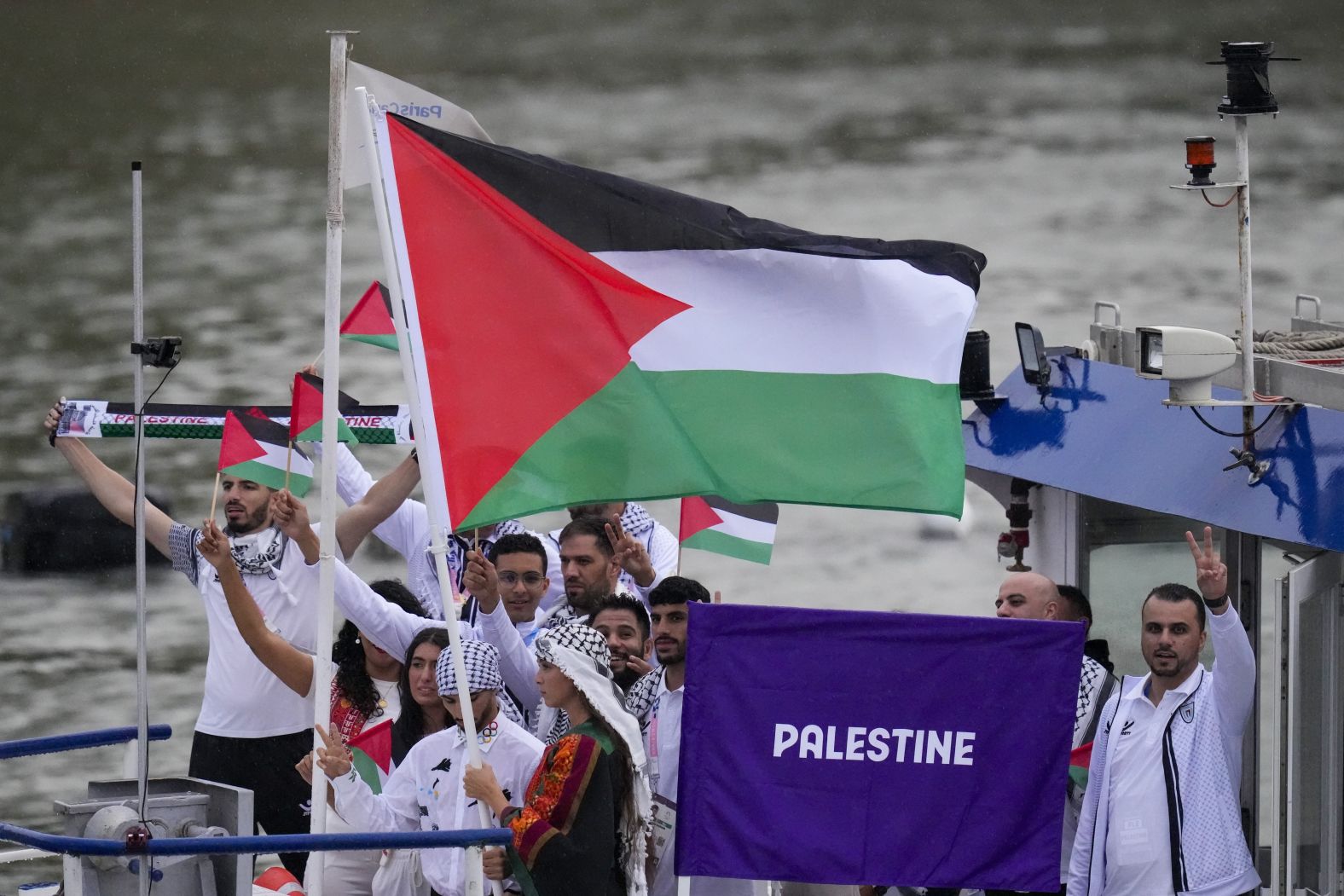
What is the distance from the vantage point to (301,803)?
7.10m

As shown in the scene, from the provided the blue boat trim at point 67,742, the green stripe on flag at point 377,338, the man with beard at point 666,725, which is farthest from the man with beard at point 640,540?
the blue boat trim at point 67,742

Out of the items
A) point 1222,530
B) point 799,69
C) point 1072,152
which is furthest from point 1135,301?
point 1222,530

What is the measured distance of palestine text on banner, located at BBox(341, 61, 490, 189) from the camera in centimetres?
551

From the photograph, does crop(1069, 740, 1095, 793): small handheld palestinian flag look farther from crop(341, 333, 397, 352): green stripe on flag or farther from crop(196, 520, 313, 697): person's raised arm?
crop(341, 333, 397, 352): green stripe on flag

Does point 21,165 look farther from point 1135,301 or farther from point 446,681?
point 446,681

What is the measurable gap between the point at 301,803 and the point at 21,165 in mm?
16042

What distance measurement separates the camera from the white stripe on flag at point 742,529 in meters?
8.27

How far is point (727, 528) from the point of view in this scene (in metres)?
8.27

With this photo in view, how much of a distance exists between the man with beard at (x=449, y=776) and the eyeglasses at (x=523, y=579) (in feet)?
3.28

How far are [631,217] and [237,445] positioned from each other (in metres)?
1.74

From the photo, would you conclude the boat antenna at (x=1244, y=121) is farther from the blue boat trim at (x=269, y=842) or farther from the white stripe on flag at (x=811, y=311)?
the blue boat trim at (x=269, y=842)

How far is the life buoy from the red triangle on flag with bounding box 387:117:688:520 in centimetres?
136

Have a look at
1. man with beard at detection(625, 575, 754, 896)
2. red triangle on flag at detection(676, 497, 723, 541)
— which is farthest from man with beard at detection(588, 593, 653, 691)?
red triangle on flag at detection(676, 497, 723, 541)

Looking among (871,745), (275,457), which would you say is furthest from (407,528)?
(871,745)
